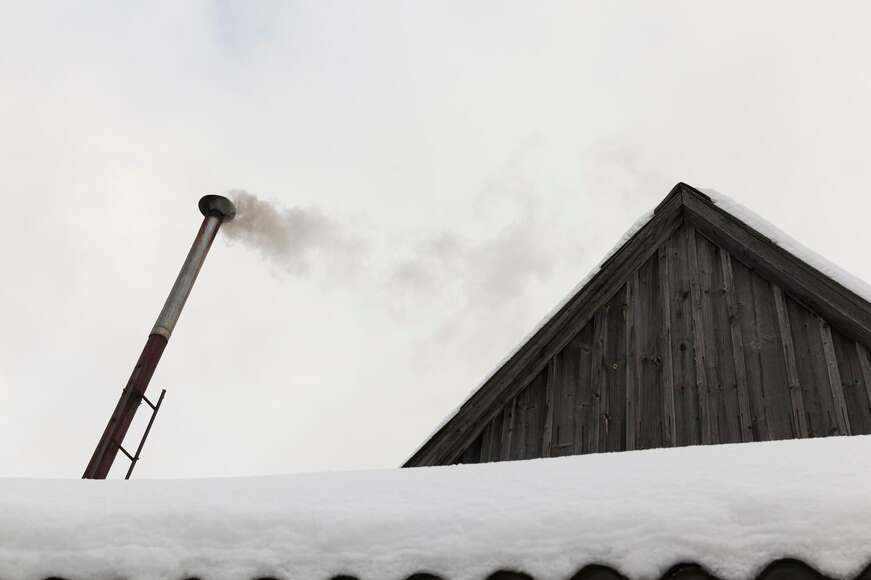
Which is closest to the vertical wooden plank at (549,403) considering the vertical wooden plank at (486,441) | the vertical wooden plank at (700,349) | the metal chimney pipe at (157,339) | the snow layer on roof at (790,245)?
the vertical wooden plank at (486,441)

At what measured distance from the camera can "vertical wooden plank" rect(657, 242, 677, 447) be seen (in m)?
4.97

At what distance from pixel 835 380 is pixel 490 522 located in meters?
3.40

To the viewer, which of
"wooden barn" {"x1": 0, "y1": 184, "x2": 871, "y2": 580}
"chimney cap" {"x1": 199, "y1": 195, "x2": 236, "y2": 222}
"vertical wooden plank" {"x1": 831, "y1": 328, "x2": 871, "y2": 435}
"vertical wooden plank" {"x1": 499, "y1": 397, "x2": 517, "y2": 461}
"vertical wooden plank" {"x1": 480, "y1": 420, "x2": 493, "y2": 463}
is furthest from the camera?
"chimney cap" {"x1": 199, "y1": 195, "x2": 236, "y2": 222}

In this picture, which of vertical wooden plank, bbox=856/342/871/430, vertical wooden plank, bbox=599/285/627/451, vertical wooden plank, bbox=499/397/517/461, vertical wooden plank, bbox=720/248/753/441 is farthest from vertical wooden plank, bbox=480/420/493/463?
vertical wooden plank, bbox=856/342/871/430

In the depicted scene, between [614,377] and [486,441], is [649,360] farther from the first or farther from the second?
[486,441]

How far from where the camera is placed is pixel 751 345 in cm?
509

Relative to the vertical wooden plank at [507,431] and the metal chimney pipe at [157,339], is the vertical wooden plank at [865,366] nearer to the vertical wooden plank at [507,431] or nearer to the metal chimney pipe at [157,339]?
the vertical wooden plank at [507,431]

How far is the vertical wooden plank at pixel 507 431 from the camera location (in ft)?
18.6

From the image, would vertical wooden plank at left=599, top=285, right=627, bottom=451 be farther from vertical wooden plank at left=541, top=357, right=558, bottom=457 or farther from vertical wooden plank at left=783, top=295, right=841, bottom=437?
vertical wooden plank at left=783, top=295, right=841, bottom=437

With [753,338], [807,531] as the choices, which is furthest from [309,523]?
[753,338]

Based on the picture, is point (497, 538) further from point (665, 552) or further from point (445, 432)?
point (445, 432)

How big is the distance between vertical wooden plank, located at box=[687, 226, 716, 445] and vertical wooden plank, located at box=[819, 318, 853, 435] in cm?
72

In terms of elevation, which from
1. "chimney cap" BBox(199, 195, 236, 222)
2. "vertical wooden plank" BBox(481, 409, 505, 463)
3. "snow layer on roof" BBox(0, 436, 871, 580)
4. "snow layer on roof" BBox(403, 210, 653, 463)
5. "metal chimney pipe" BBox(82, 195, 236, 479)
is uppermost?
Result: "chimney cap" BBox(199, 195, 236, 222)

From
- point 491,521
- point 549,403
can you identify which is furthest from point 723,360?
point 491,521
